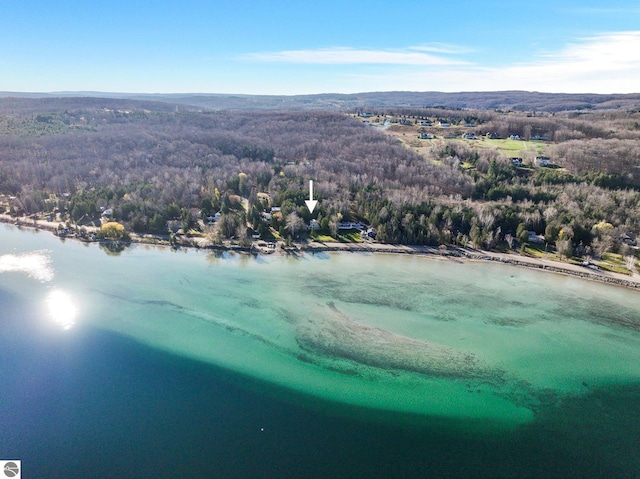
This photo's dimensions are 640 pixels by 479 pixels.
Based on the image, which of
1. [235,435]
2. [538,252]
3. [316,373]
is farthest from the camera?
[538,252]

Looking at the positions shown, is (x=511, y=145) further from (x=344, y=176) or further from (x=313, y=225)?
(x=313, y=225)

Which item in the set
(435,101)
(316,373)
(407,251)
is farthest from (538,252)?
(435,101)

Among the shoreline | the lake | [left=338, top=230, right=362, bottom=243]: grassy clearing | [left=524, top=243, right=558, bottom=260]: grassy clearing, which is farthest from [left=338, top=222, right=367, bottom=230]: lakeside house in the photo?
[left=524, top=243, right=558, bottom=260]: grassy clearing

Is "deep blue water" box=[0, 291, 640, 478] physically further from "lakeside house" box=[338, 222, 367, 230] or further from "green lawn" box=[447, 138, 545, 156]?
"green lawn" box=[447, 138, 545, 156]

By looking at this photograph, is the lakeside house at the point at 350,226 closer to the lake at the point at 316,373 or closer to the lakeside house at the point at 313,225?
the lakeside house at the point at 313,225

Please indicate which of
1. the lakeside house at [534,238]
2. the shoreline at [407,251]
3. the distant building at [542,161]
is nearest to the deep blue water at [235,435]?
the shoreline at [407,251]

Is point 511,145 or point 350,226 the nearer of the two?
point 350,226

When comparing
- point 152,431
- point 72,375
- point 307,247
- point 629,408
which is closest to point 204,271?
point 307,247
